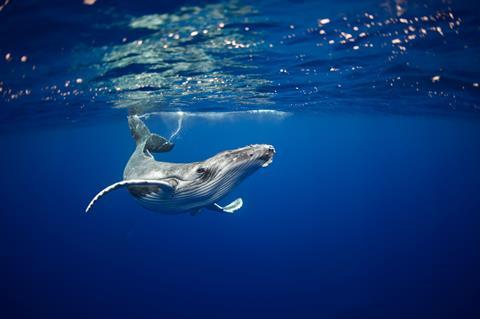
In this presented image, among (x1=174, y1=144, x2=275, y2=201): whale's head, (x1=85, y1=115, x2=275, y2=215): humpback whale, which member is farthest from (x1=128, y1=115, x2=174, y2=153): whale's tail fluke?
(x1=174, y1=144, x2=275, y2=201): whale's head

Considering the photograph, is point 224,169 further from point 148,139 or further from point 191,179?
point 148,139

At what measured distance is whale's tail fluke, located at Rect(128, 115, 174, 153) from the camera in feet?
28.7

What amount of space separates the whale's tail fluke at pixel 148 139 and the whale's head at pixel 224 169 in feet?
12.7

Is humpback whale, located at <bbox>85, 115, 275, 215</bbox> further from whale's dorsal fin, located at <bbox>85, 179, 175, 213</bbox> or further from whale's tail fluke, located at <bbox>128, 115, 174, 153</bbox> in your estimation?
whale's tail fluke, located at <bbox>128, 115, 174, 153</bbox>

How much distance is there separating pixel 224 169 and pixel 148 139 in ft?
15.7

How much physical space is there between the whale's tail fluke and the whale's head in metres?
3.86

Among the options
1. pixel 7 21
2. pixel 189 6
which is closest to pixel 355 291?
pixel 189 6

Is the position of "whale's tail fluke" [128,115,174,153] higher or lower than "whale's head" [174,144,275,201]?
lower

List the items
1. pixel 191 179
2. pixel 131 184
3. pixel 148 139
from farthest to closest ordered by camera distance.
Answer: pixel 148 139 → pixel 191 179 → pixel 131 184

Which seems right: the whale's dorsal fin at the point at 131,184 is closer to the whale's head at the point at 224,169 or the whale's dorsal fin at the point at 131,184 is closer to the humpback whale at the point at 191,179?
the humpback whale at the point at 191,179

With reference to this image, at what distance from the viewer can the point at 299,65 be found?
13.6 metres

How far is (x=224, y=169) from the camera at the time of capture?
484 cm

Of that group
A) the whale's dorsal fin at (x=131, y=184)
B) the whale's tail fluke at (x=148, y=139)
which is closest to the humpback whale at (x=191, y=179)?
the whale's dorsal fin at (x=131, y=184)

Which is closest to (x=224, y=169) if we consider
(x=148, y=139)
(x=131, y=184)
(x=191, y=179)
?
(x=191, y=179)
